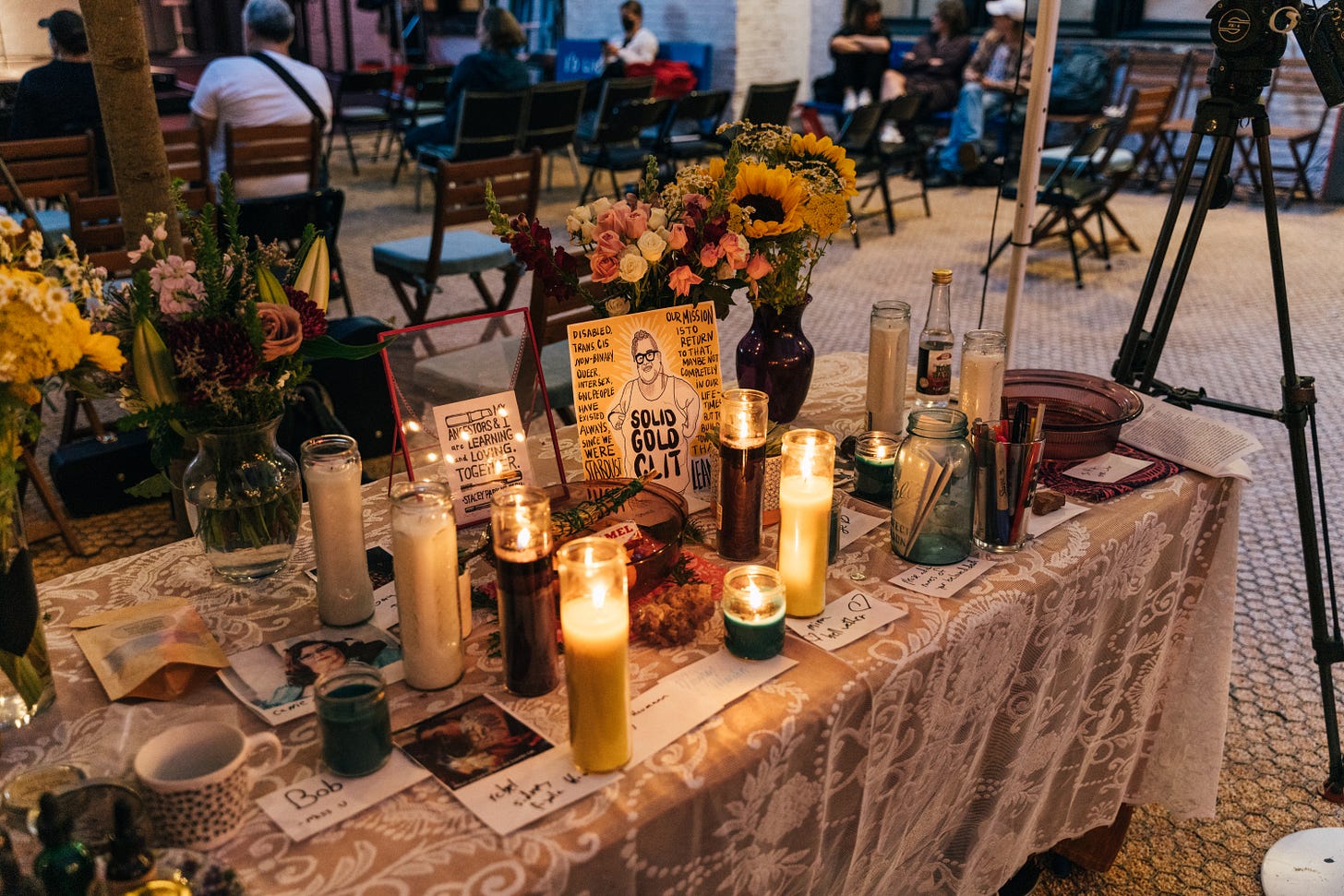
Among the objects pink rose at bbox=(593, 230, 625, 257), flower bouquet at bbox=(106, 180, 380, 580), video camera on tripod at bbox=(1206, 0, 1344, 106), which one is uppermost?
video camera on tripod at bbox=(1206, 0, 1344, 106)

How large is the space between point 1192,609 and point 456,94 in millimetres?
5946

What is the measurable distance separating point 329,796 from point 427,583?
21cm

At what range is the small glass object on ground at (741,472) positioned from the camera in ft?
4.10

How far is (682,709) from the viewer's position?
104cm

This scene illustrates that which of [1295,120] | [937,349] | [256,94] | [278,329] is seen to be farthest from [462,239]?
[1295,120]

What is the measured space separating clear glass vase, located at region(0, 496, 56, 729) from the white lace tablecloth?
2 centimetres

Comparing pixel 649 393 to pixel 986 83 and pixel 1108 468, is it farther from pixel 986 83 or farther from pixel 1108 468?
pixel 986 83

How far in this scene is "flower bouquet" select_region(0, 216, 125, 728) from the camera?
34.7 inches

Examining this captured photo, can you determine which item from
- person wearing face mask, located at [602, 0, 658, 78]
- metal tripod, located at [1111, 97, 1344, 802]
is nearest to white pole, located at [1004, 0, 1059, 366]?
metal tripod, located at [1111, 97, 1344, 802]

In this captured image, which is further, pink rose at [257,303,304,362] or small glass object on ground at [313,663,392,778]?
pink rose at [257,303,304,362]

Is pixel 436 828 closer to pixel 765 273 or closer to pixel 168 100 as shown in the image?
pixel 765 273

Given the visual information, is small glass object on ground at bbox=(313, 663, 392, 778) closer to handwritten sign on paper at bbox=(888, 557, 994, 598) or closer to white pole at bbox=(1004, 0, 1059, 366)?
handwritten sign on paper at bbox=(888, 557, 994, 598)

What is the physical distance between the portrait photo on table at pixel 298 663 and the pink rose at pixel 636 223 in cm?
59

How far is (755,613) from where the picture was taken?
Result: 1104 mm
